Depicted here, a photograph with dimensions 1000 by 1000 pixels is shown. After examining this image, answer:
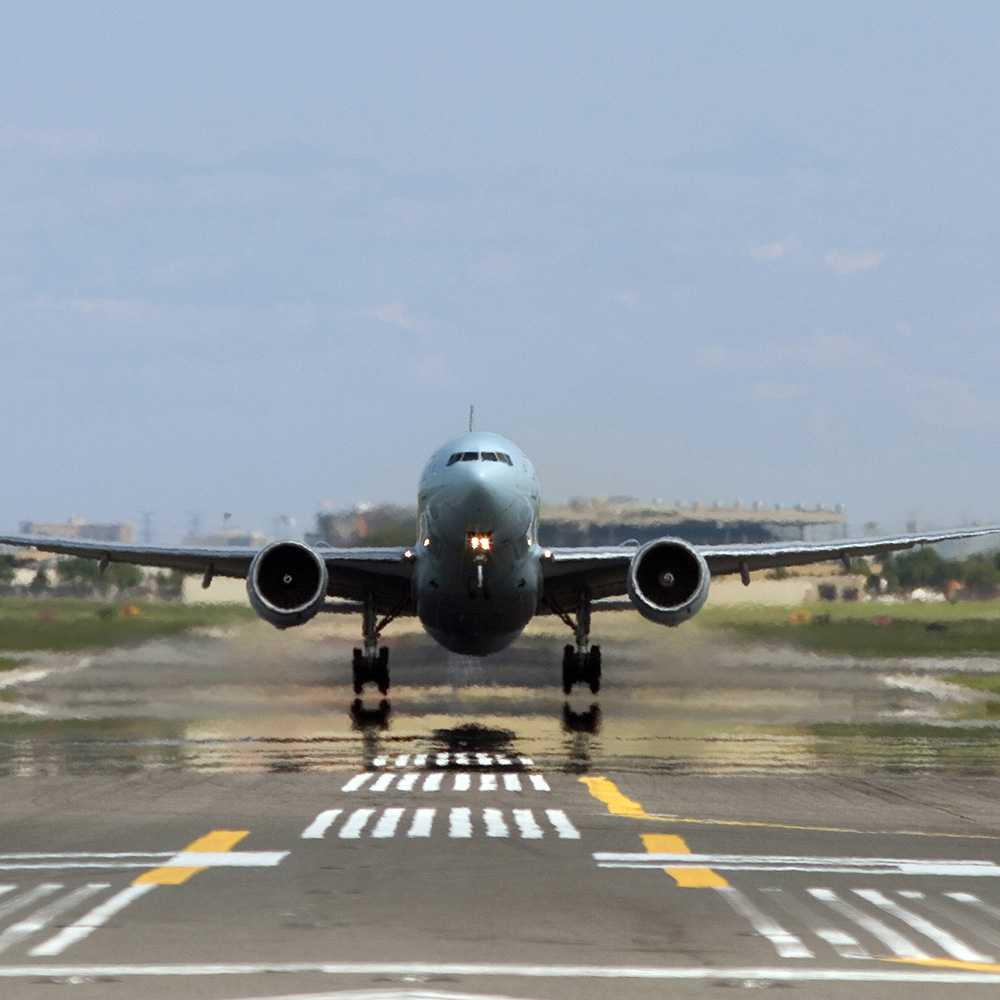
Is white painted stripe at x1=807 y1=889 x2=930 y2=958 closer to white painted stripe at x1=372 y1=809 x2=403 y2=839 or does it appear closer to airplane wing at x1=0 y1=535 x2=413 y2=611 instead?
white painted stripe at x1=372 y1=809 x2=403 y2=839

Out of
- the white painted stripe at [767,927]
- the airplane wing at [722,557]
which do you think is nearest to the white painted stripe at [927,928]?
the white painted stripe at [767,927]

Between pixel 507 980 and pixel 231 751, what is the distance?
50.4ft

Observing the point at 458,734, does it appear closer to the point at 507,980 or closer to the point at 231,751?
the point at 231,751

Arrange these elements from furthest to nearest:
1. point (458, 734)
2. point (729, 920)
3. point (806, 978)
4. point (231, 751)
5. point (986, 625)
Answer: point (986, 625)
point (458, 734)
point (231, 751)
point (729, 920)
point (806, 978)

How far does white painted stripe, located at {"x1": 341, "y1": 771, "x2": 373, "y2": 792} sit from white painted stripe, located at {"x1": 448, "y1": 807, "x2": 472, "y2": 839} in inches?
88.7

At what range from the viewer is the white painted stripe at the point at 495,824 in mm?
14664

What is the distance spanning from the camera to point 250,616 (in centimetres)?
3959

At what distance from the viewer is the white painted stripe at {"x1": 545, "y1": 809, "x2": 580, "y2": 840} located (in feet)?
47.6

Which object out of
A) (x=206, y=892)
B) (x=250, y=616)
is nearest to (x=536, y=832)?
(x=206, y=892)

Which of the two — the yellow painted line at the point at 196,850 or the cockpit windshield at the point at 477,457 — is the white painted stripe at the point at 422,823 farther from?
the cockpit windshield at the point at 477,457

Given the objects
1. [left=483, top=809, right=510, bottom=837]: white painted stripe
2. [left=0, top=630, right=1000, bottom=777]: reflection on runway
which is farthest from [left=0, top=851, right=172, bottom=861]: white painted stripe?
[left=0, top=630, right=1000, bottom=777]: reflection on runway

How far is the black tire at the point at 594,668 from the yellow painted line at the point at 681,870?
68.8 ft

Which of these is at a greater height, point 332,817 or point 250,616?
point 250,616

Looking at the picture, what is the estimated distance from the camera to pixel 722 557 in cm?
3669
